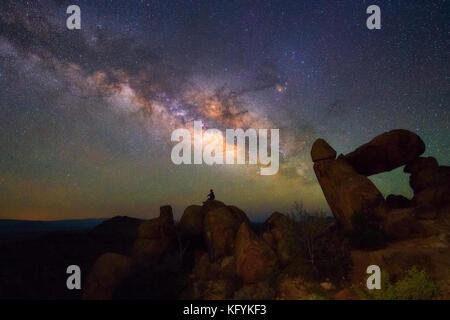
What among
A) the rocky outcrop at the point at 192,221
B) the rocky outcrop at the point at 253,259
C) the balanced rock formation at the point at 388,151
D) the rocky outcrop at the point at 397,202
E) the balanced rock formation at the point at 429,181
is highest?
the balanced rock formation at the point at 388,151

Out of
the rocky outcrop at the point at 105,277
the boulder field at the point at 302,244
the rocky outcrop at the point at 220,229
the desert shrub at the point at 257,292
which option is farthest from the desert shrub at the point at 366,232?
the rocky outcrop at the point at 105,277

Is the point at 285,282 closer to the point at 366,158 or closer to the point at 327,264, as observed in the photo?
the point at 327,264

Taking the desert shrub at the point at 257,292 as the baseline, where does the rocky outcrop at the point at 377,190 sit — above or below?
above

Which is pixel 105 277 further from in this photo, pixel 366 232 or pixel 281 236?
pixel 366 232

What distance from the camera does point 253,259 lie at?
15867 millimetres

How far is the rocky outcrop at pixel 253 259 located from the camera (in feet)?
50.7

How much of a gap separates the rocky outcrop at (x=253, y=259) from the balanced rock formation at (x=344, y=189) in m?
6.68

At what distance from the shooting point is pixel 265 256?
52.3 feet

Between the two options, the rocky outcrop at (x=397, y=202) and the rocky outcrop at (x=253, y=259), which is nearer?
the rocky outcrop at (x=253, y=259)

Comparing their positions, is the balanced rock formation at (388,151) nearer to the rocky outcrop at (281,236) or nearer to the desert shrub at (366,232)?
the desert shrub at (366,232)

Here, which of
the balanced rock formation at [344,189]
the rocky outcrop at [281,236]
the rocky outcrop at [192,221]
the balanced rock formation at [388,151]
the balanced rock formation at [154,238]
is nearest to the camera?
the rocky outcrop at [281,236]

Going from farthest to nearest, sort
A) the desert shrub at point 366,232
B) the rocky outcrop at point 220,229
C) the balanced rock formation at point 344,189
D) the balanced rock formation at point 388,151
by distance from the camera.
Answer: the balanced rock formation at point 388,151 < the rocky outcrop at point 220,229 < the balanced rock formation at point 344,189 < the desert shrub at point 366,232

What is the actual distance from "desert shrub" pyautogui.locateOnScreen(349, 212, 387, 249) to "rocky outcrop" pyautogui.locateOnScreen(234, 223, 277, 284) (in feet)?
17.1
